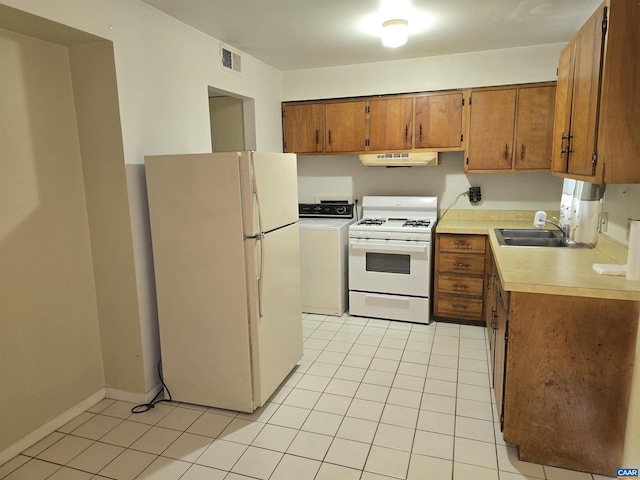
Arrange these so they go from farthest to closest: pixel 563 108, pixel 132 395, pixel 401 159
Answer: pixel 401 159 → pixel 132 395 → pixel 563 108

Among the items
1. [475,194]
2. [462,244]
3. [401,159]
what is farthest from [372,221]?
[475,194]

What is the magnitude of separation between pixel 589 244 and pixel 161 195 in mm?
2700

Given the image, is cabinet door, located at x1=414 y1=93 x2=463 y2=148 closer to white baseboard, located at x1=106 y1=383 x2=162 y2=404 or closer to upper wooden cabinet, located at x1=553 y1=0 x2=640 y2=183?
upper wooden cabinet, located at x1=553 y1=0 x2=640 y2=183

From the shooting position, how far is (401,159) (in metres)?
4.00

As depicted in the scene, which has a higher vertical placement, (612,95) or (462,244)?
(612,95)

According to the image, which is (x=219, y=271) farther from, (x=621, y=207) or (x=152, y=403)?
(x=621, y=207)

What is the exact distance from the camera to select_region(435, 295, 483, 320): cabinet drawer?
3.76 metres

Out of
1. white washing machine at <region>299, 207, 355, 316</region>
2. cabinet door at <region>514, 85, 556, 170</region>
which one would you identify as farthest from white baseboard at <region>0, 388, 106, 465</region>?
cabinet door at <region>514, 85, 556, 170</region>

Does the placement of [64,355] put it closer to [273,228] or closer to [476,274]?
[273,228]

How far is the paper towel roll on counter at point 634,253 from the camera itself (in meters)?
1.92

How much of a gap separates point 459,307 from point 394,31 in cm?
234

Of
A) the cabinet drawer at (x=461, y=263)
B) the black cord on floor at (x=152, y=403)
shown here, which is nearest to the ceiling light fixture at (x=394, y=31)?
the cabinet drawer at (x=461, y=263)

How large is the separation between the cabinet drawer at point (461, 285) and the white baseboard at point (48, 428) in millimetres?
2784

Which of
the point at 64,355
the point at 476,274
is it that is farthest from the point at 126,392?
the point at 476,274
